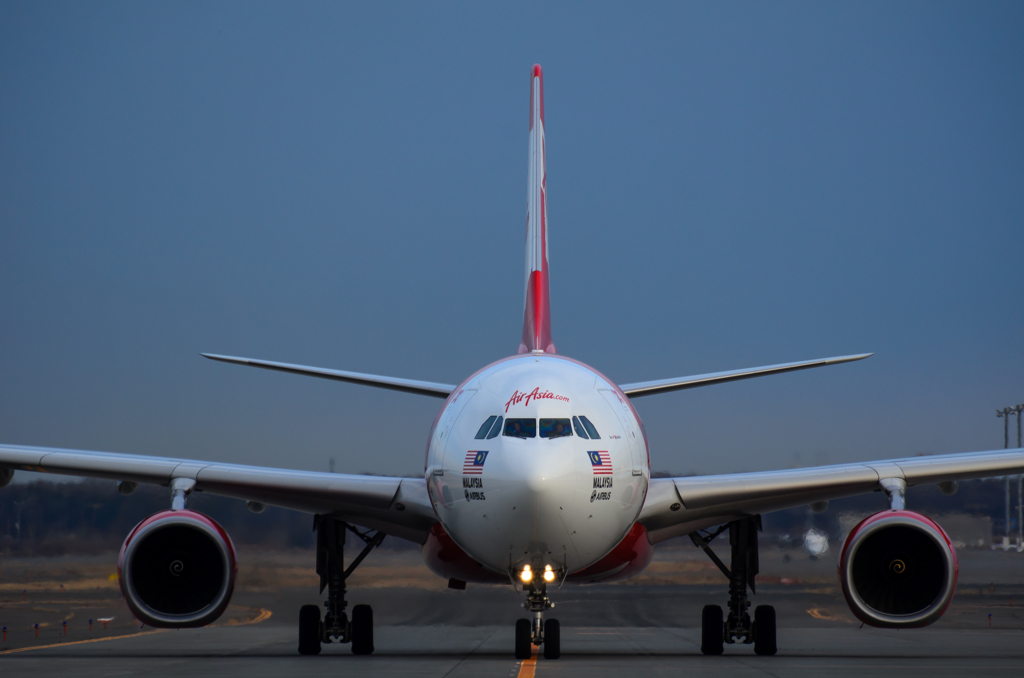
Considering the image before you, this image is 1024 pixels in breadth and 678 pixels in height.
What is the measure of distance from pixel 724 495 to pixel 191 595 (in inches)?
269

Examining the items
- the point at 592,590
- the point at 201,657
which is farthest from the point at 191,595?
the point at 592,590

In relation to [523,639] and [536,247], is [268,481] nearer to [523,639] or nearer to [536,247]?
[523,639]

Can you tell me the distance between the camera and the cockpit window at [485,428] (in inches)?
457

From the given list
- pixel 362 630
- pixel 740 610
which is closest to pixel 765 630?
pixel 740 610

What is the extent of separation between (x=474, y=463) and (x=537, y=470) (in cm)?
91

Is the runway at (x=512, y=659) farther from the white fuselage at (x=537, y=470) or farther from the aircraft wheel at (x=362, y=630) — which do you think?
the white fuselage at (x=537, y=470)

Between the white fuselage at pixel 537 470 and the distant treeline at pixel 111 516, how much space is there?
12.7 m

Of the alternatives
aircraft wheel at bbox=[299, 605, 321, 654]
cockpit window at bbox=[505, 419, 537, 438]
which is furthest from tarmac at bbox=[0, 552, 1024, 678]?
cockpit window at bbox=[505, 419, 537, 438]

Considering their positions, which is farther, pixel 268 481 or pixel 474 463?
pixel 268 481

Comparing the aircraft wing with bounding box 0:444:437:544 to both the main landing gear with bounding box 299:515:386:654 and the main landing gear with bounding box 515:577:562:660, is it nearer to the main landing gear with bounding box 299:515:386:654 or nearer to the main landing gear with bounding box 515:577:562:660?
the main landing gear with bounding box 299:515:386:654

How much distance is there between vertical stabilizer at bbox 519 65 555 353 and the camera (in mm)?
15469

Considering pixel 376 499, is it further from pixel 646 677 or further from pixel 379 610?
pixel 379 610

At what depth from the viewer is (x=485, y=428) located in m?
11.7

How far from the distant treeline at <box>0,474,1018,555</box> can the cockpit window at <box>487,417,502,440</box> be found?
1361 centimetres
